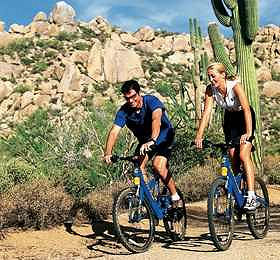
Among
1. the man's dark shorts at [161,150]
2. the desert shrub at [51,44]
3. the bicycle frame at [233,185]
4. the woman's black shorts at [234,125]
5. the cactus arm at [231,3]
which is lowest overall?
the bicycle frame at [233,185]

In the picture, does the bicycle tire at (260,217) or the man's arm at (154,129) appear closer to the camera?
the man's arm at (154,129)

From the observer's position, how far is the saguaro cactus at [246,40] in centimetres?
1331

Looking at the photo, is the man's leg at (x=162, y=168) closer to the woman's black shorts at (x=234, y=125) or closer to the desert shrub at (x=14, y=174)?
the woman's black shorts at (x=234, y=125)

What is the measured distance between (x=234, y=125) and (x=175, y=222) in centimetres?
139

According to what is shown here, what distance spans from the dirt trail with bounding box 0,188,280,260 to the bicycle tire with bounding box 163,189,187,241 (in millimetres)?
107

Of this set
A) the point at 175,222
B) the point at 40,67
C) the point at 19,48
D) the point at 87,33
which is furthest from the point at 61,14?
the point at 175,222

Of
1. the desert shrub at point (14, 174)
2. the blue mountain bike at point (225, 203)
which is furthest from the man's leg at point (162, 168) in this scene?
the desert shrub at point (14, 174)

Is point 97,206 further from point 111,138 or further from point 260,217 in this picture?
point 260,217

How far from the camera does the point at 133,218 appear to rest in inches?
243

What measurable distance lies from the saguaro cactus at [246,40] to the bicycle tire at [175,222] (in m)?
6.78

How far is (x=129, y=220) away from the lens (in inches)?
243

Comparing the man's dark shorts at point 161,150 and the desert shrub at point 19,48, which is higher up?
the desert shrub at point 19,48

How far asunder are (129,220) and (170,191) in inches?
27.1

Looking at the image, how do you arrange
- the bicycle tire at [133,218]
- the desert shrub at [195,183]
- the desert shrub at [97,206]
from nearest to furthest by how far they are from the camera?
the bicycle tire at [133,218]
the desert shrub at [97,206]
the desert shrub at [195,183]
